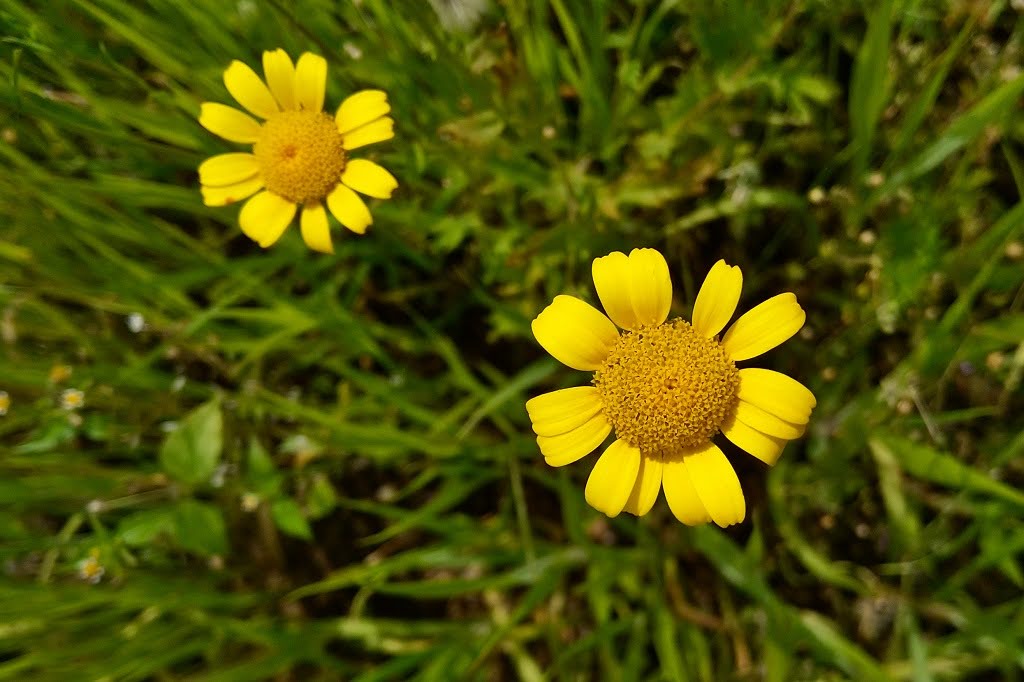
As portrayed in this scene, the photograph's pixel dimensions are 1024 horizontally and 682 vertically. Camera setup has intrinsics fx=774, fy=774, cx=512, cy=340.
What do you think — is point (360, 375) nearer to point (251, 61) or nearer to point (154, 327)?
point (154, 327)

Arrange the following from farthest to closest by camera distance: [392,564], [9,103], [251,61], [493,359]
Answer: [493,359]
[392,564]
[251,61]
[9,103]

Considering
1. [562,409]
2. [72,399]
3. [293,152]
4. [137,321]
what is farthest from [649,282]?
[72,399]

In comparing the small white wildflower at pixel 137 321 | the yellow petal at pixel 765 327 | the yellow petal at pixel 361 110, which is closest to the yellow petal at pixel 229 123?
the yellow petal at pixel 361 110

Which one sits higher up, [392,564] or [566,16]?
[566,16]

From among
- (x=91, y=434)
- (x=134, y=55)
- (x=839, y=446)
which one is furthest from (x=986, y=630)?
(x=134, y=55)

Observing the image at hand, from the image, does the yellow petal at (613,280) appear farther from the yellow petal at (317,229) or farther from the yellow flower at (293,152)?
the yellow petal at (317,229)

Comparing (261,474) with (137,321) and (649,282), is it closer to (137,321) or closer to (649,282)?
(137,321)
